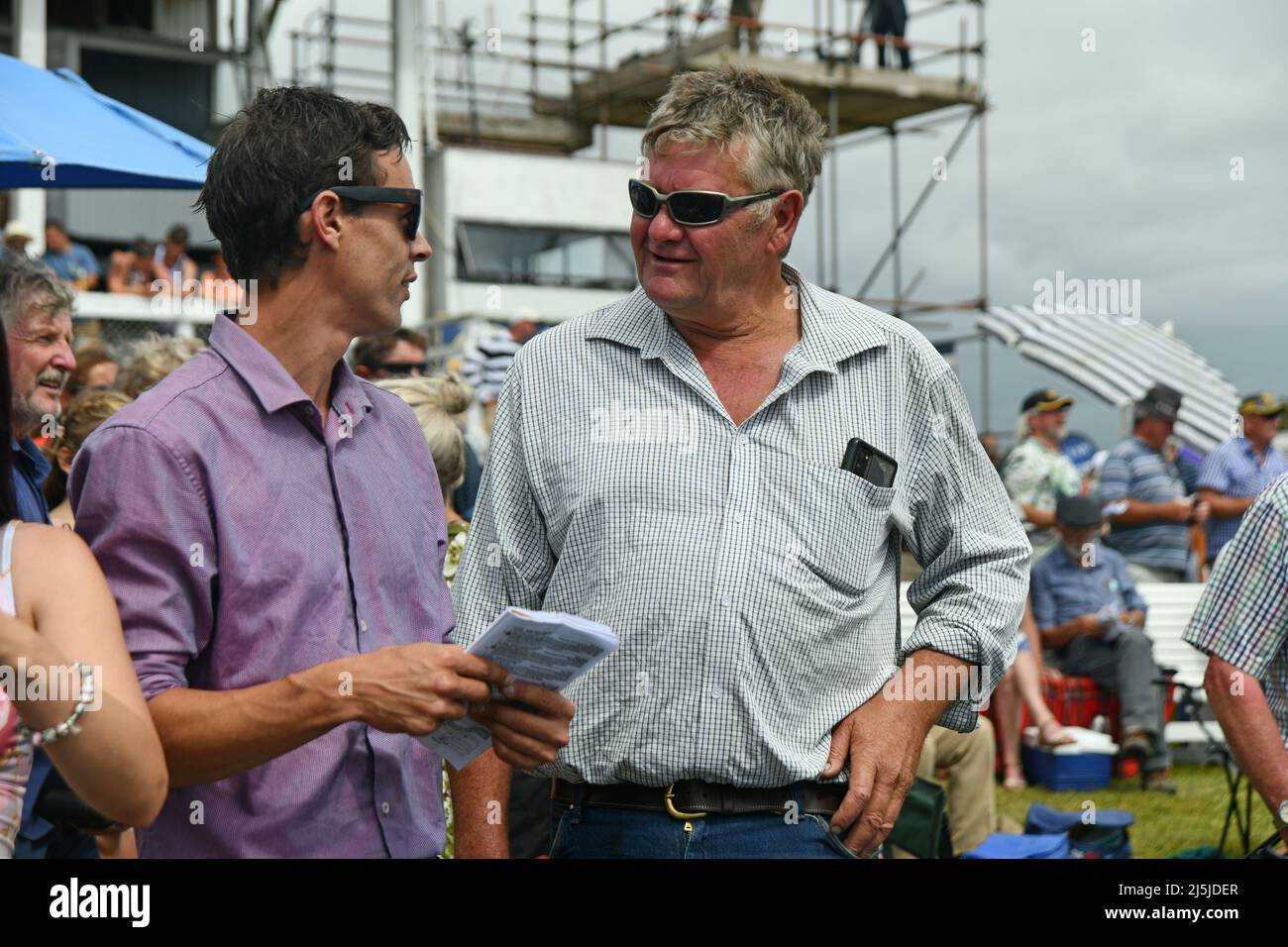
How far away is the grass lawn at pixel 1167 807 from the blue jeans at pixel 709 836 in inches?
199

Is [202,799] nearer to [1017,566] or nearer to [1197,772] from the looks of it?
[1017,566]

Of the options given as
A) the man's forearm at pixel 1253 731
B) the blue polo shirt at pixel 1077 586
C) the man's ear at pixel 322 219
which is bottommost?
the blue polo shirt at pixel 1077 586

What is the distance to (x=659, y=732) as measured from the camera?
2.74m

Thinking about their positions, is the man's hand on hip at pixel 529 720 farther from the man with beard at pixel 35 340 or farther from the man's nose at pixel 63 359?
the man's nose at pixel 63 359

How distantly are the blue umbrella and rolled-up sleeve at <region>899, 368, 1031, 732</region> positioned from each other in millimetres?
3631

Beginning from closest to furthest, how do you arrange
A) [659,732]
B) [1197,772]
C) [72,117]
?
1. [659,732]
2. [72,117]
3. [1197,772]

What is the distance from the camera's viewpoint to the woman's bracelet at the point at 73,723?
1958 mm

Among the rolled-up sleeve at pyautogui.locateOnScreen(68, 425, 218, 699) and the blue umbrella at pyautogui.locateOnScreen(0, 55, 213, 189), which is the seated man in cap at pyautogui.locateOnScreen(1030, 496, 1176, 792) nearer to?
the blue umbrella at pyautogui.locateOnScreen(0, 55, 213, 189)

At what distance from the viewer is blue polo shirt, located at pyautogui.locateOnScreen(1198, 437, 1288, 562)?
10938mm

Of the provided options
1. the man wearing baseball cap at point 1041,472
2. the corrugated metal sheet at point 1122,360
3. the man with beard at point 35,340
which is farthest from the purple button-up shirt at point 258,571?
the corrugated metal sheet at point 1122,360

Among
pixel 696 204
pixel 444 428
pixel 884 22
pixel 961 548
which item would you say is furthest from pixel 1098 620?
pixel 884 22

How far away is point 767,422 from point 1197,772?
7873 mm

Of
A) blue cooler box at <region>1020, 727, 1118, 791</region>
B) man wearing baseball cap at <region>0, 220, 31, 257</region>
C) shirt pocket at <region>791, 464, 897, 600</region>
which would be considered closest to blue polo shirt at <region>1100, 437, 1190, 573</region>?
blue cooler box at <region>1020, 727, 1118, 791</region>
